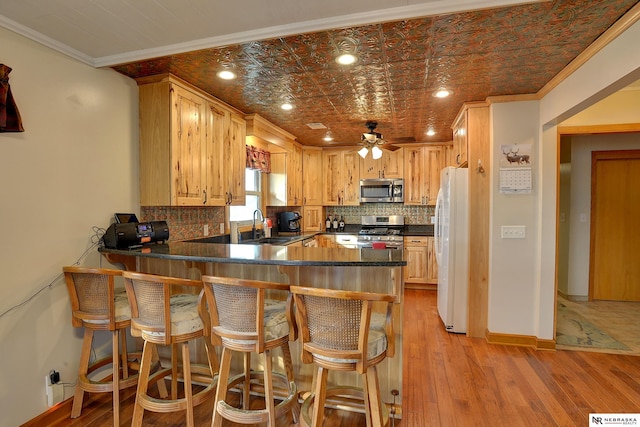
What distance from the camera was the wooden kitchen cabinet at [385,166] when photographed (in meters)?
5.60

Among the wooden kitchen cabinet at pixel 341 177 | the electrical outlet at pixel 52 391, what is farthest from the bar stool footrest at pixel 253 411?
the wooden kitchen cabinet at pixel 341 177

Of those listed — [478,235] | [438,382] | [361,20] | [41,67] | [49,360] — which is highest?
[361,20]

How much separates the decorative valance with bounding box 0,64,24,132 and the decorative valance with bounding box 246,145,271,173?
259cm

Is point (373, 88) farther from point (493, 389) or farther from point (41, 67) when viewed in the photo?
point (493, 389)

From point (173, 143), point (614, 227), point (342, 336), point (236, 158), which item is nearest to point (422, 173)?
point (614, 227)

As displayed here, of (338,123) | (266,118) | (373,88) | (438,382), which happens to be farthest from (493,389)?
(266,118)

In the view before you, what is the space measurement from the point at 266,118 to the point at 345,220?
2.77 meters

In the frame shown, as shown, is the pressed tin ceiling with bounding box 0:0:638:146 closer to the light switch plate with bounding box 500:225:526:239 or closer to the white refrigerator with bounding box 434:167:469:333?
the white refrigerator with bounding box 434:167:469:333

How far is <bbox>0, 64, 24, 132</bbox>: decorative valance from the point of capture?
176cm

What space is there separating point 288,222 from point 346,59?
3.22m

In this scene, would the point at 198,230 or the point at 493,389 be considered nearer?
the point at 493,389

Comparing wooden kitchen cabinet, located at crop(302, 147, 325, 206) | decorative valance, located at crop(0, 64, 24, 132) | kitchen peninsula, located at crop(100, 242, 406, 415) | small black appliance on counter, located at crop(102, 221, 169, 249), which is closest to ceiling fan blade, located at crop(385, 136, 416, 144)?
wooden kitchen cabinet, located at crop(302, 147, 325, 206)

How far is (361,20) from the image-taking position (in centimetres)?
180

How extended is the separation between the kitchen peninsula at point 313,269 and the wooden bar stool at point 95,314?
0.25 m
